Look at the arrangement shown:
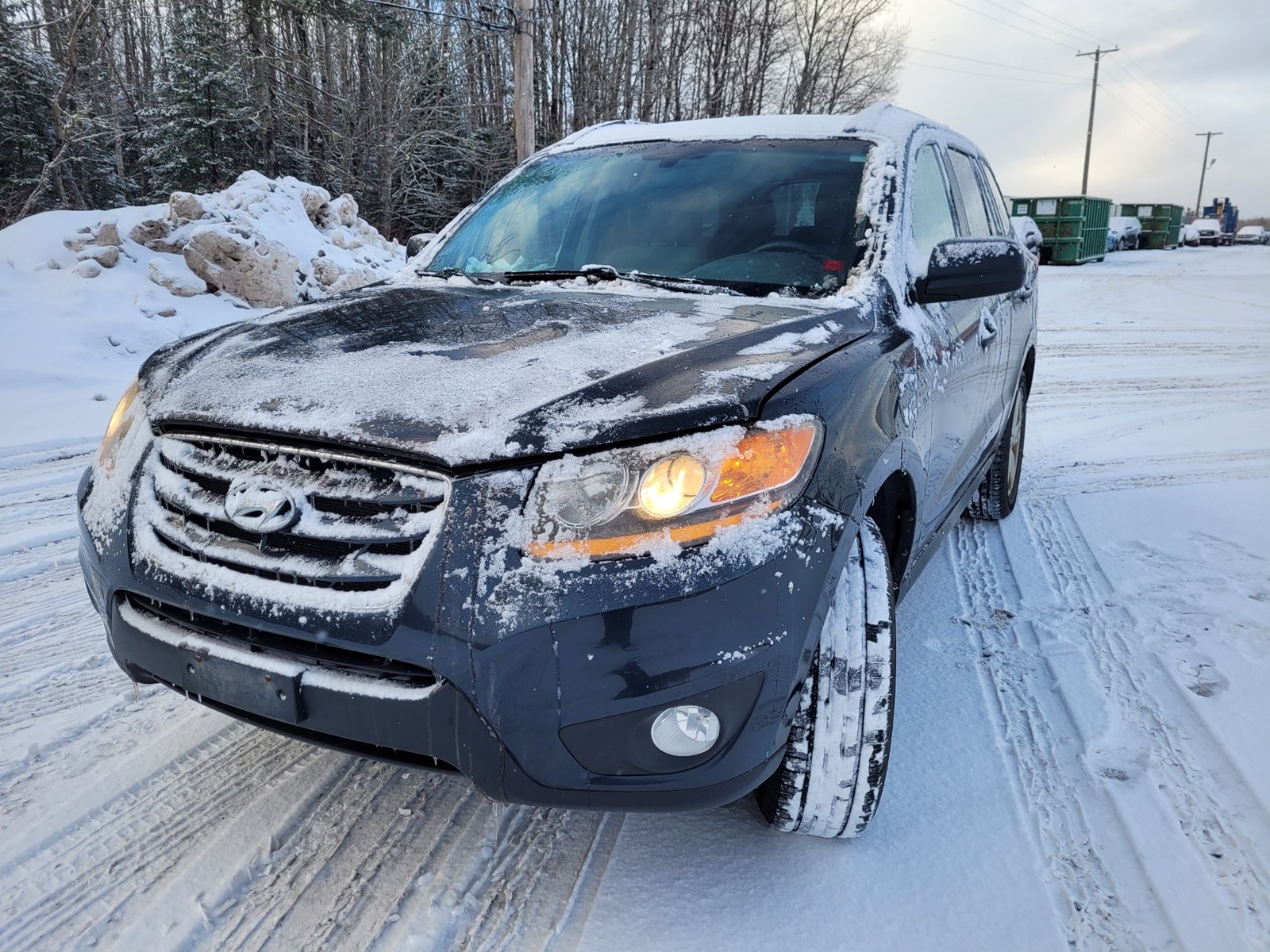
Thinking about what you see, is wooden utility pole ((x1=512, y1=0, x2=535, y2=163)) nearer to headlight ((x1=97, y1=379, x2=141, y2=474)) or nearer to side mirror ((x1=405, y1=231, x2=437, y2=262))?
side mirror ((x1=405, y1=231, x2=437, y2=262))

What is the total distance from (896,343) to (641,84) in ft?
89.7

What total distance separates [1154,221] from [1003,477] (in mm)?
39525

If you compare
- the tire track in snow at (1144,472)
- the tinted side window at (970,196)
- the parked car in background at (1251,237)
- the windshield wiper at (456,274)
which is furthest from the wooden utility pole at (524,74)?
the parked car in background at (1251,237)

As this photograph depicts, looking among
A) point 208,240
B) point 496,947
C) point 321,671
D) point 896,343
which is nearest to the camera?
point 321,671

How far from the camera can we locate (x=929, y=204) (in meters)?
2.81

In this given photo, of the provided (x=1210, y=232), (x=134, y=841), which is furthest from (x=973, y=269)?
(x=1210, y=232)

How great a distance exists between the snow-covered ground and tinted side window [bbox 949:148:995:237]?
1463 millimetres

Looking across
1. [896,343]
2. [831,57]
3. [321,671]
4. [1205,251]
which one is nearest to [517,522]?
[321,671]

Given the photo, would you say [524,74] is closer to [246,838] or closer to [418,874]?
[246,838]

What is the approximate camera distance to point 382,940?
5.29 ft

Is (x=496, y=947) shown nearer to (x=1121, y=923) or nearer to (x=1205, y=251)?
(x=1121, y=923)

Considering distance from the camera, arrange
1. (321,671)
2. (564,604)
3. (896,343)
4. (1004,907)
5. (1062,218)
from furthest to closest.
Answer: (1062,218)
(896,343)
(1004,907)
(321,671)
(564,604)

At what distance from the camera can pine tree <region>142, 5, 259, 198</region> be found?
58.4ft

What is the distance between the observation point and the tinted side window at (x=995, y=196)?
4.06m
